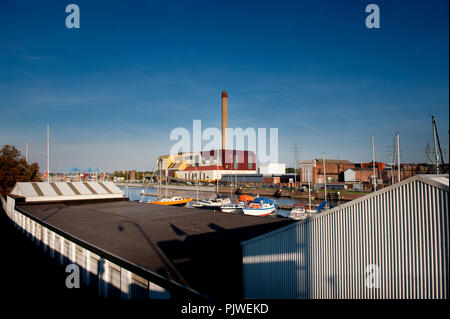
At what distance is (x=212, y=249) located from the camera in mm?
10547

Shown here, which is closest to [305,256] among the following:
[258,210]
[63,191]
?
[63,191]

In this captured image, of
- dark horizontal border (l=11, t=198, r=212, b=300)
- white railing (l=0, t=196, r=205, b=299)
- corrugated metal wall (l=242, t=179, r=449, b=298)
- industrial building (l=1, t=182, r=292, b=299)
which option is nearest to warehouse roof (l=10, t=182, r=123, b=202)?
industrial building (l=1, t=182, r=292, b=299)

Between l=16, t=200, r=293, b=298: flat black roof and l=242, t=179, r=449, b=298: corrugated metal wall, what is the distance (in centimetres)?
118

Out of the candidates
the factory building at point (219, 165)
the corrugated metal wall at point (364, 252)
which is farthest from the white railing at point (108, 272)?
the factory building at point (219, 165)

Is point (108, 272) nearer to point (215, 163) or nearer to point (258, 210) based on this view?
point (258, 210)

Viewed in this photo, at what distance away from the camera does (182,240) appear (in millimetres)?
11805

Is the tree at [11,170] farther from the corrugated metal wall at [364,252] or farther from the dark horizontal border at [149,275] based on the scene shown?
the corrugated metal wall at [364,252]

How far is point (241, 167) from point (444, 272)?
332 ft

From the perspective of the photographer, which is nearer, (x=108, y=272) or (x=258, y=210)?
(x=108, y=272)

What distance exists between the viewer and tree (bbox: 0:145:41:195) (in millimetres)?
36438

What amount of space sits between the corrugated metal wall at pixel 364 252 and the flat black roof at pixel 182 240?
3.86ft

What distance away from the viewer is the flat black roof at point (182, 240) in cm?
785

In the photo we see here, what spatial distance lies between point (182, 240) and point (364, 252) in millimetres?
7666
